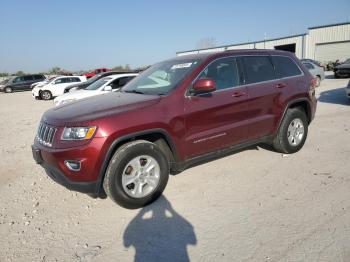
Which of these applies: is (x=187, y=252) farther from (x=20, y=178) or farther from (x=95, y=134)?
(x=20, y=178)

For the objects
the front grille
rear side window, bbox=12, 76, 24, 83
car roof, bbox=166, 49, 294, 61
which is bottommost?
rear side window, bbox=12, 76, 24, 83

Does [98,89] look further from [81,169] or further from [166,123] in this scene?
[81,169]

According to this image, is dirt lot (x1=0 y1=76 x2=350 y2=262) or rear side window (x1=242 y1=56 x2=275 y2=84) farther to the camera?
rear side window (x1=242 y1=56 x2=275 y2=84)

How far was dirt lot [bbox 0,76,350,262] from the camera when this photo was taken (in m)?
2.95

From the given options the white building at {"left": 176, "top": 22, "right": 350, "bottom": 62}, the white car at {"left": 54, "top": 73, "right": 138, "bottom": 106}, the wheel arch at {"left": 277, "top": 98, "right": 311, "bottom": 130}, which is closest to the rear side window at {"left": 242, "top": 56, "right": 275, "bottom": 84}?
the wheel arch at {"left": 277, "top": 98, "right": 311, "bottom": 130}

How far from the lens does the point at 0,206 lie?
4.09 m

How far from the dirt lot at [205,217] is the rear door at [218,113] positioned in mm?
582

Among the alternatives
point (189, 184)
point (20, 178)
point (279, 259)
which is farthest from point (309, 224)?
point (20, 178)

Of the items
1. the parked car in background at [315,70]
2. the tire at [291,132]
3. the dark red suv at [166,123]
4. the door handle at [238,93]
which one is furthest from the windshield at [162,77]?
the parked car in background at [315,70]

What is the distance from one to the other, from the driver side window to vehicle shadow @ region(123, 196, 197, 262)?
1.85 meters

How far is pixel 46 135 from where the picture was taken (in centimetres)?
379

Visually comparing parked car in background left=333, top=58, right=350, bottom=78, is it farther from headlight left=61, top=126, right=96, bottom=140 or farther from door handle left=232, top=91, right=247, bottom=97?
headlight left=61, top=126, right=96, bottom=140

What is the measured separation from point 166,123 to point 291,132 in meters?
2.73

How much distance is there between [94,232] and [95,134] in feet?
3.42
